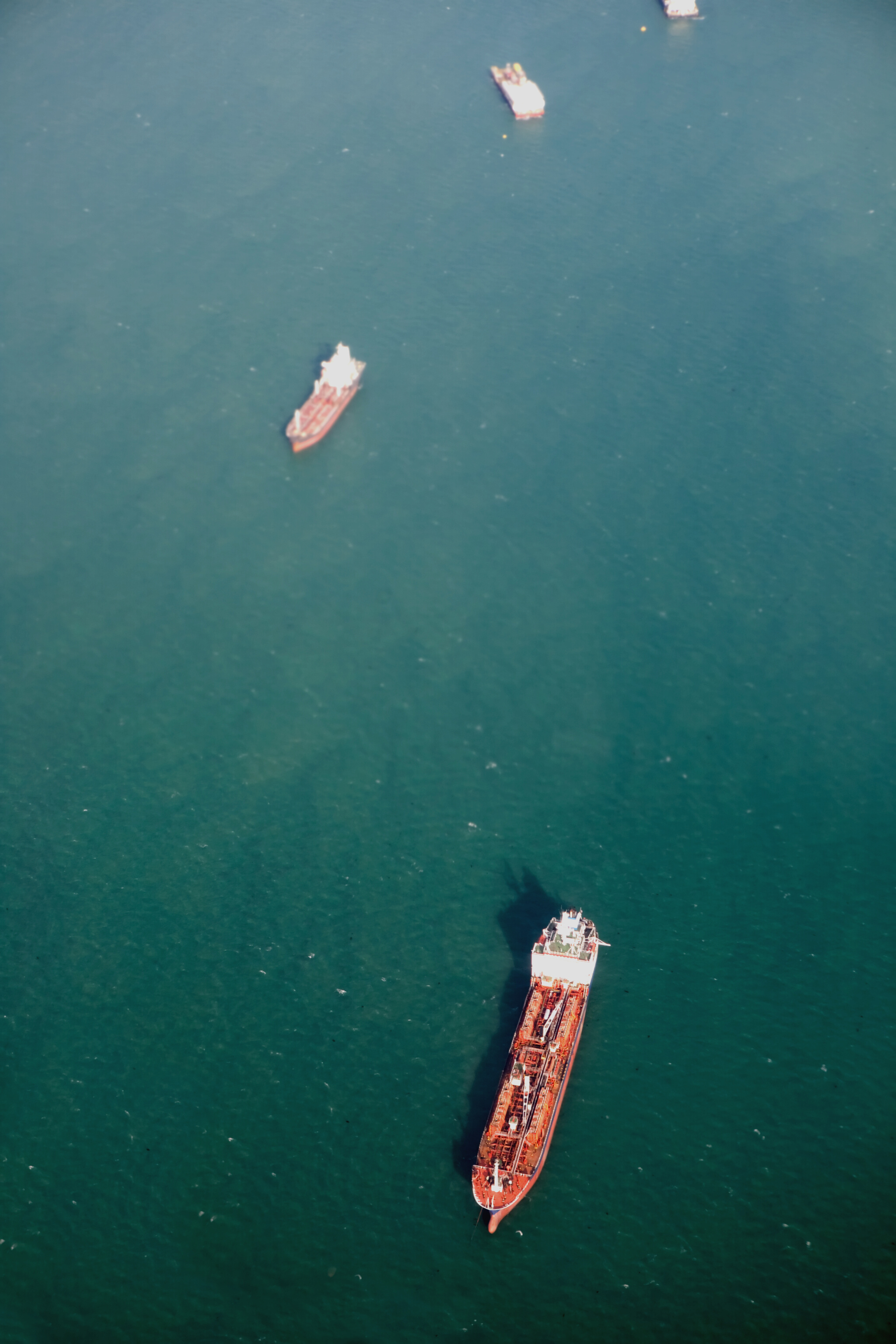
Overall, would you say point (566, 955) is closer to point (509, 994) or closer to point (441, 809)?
point (509, 994)

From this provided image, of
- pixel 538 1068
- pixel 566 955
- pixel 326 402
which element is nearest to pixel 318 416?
pixel 326 402

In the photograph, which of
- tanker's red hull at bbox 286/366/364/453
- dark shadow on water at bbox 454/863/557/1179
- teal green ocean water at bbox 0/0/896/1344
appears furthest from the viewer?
tanker's red hull at bbox 286/366/364/453

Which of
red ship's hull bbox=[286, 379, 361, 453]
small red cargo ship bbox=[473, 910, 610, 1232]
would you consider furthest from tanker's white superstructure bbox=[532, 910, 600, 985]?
red ship's hull bbox=[286, 379, 361, 453]

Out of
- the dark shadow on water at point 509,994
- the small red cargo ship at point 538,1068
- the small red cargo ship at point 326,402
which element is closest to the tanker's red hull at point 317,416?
the small red cargo ship at point 326,402

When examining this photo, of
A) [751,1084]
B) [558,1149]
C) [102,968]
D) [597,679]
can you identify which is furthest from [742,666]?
[102,968]

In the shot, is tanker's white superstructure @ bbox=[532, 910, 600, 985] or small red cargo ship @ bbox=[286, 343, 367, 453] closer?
tanker's white superstructure @ bbox=[532, 910, 600, 985]

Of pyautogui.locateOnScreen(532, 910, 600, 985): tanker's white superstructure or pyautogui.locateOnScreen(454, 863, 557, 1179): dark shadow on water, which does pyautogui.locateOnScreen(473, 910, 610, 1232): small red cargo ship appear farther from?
pyautogui.locateOnScreen(454, 863, 557, 1179): dark shadow on water
